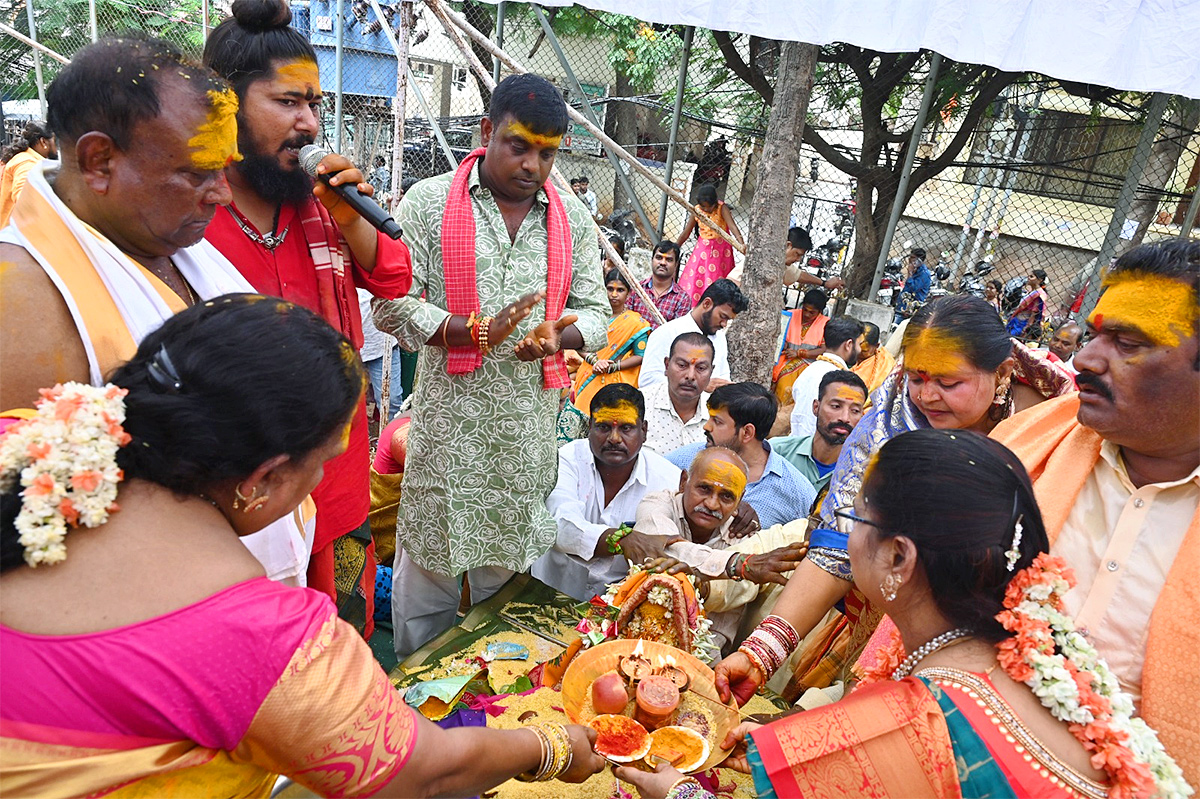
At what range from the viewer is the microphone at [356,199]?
2.26 metres

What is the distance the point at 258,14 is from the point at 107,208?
35.5 inches

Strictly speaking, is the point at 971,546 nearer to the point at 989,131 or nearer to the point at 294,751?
the point at 294,751

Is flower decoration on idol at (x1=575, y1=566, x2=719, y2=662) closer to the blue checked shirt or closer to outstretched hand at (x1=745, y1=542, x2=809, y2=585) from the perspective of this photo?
outstretched hand at (x1=745, y1=542, x2=809, y2=585)

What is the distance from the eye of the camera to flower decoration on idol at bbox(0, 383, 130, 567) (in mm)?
1207

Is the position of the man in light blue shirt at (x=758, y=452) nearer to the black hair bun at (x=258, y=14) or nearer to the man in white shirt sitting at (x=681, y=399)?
the man in white shirt sitting at (x=681, y=399)

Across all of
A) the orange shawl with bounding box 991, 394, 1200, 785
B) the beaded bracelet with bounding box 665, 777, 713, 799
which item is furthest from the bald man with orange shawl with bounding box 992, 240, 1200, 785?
the beaded bracelet with bounding box 665, 777, 713, 799

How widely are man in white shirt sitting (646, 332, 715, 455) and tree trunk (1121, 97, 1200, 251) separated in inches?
224

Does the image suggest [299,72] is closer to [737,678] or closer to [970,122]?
[737,678]

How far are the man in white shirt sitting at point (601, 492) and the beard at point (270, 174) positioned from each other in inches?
72.7

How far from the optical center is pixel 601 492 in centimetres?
394

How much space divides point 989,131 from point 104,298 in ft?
42.6

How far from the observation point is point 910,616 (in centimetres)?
174

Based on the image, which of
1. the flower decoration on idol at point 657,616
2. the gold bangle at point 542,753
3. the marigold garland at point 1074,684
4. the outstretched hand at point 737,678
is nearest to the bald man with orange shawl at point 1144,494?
the marigold garland at point 1074,684

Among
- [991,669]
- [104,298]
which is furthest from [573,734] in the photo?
[104,298]
